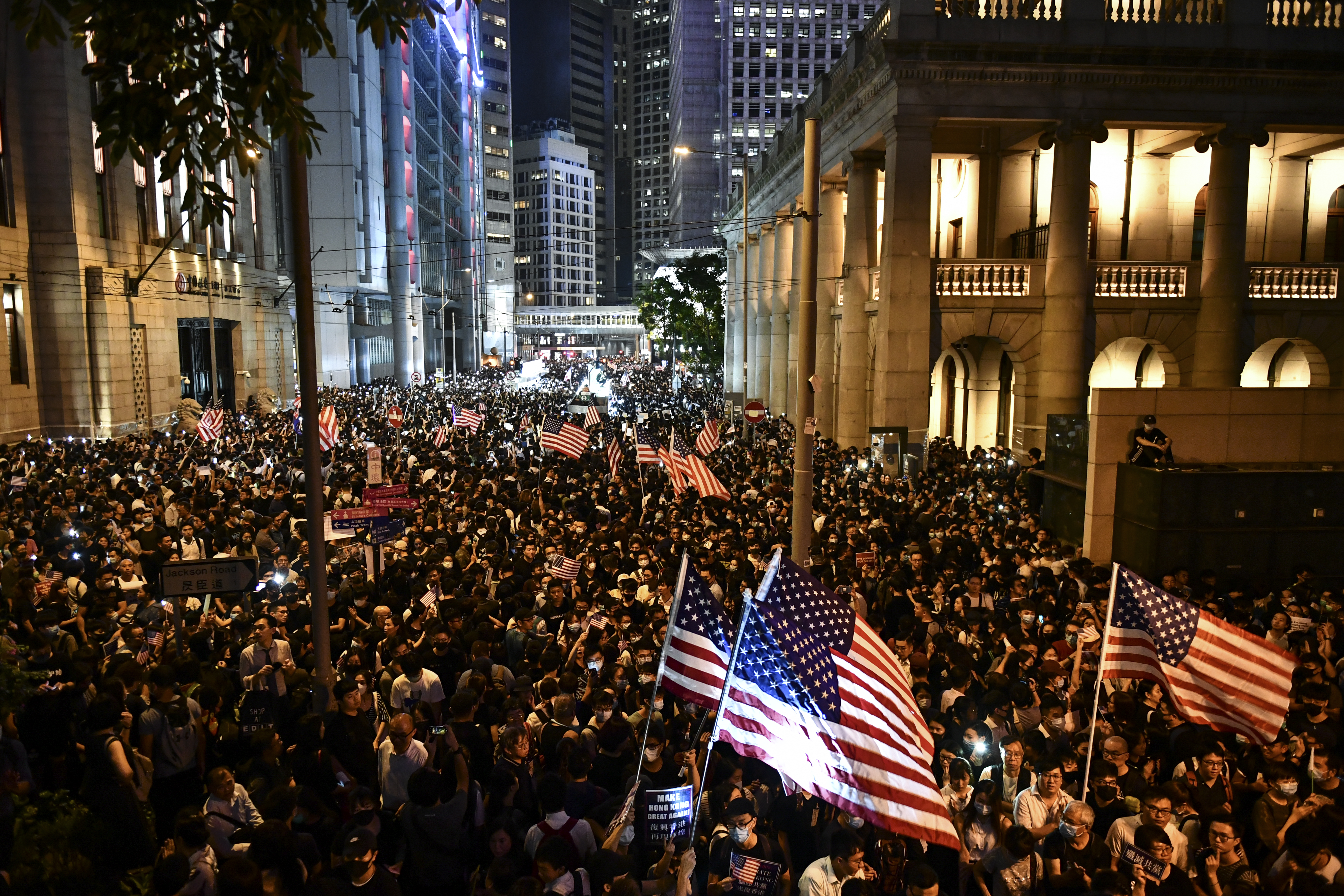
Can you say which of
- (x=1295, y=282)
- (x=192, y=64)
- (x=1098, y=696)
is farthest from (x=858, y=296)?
(x=192, y=64)

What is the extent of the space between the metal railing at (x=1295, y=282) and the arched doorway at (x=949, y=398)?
10.8m

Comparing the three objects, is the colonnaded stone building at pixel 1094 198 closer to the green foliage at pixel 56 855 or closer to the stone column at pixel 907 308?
the stone column at pixel 907 308

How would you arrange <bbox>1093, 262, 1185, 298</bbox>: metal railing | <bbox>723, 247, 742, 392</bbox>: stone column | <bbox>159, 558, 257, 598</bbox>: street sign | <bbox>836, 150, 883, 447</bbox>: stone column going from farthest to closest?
<bbox>723, 247, 742, 392</bbox>: stone column → <bbox>836, 150, 883, 447</bbox>: stone column → <bbox>1093, 262, 1185, 298</bbox>: metal railing → <bbox>159, 558, 257, 598</bbox>: street sign

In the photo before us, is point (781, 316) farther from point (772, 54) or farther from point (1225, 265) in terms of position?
point (772, 54)

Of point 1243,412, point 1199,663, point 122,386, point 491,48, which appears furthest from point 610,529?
point 491,48

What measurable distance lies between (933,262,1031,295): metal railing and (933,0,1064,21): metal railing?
6.47 metres

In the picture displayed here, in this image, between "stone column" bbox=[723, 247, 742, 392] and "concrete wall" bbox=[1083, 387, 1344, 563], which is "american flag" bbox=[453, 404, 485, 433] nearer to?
"concrete wall" bbox=[1083, 387, 1344, 563]

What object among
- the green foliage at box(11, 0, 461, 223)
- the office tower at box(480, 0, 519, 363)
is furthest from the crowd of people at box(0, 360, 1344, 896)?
the office tower at box(480, 0, 519, 363)

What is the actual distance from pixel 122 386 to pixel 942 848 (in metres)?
35.0

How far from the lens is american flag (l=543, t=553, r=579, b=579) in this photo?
12.9 m

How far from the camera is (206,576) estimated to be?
9242 mm

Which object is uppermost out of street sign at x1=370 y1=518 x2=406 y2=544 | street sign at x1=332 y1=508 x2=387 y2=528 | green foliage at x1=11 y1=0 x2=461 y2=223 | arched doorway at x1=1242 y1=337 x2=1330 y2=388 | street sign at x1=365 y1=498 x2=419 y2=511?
green foliage at x1=11 y1=0 x2=461 y2=223

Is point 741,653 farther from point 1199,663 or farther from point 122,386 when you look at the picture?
point 122,386

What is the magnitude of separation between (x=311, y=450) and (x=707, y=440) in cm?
1373
